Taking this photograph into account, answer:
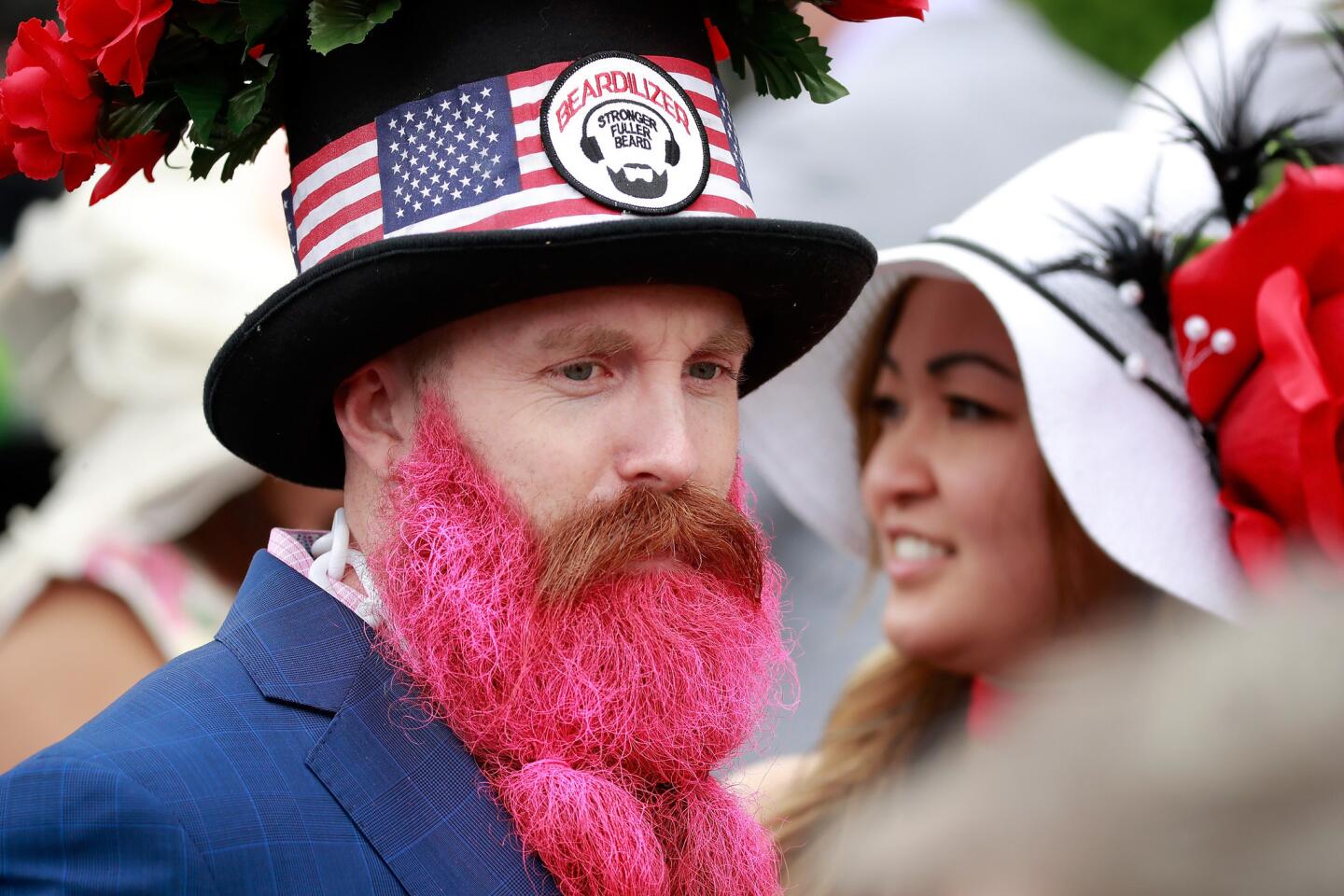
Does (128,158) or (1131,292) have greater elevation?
(128,158)

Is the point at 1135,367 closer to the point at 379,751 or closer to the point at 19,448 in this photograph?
the point at 379,751

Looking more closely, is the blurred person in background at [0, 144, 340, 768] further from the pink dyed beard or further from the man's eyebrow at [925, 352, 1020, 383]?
the pink dyed beard

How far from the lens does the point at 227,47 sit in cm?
223

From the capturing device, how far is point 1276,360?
2934mm

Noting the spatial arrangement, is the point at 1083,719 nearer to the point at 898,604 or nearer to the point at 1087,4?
the point at 898,604

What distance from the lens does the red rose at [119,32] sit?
80.9 inches

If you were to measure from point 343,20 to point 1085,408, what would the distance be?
74.5 inches

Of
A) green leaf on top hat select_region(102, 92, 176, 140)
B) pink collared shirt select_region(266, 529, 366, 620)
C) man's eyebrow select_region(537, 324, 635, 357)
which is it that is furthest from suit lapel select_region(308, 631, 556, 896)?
green leaf on top hat select_region(102, 92, 176, 140)

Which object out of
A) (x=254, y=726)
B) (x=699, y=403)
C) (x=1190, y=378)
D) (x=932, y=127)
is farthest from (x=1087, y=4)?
(x=254, y=726)

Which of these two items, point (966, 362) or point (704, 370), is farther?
point (966, 362)

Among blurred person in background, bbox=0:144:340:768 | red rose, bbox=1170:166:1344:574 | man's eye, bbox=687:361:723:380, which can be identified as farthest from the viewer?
blurred person in background, bbox=0:144:340:768

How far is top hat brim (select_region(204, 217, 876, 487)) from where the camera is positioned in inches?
79.7

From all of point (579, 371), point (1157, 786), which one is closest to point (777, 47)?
point (579, 371)

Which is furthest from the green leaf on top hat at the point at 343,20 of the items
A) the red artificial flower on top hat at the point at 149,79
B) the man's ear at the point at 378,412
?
the man's ear at the point at 378,412
